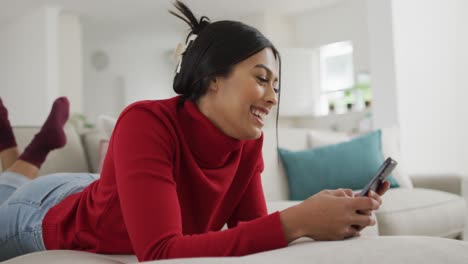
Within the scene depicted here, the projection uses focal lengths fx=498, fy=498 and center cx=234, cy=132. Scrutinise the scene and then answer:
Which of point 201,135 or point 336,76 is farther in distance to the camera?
point 336,76

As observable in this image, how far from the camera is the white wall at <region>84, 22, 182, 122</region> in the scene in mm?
10188

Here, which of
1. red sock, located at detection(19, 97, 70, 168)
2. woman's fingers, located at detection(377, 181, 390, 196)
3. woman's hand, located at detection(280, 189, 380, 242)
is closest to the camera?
woman's hand, located at detection(280, 189, 380, 242)

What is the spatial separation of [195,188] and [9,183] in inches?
41.8

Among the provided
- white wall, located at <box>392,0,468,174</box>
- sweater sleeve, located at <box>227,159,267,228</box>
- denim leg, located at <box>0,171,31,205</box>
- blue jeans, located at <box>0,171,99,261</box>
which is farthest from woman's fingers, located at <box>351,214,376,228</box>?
white wall, located at <box>392,0,468,174</box>

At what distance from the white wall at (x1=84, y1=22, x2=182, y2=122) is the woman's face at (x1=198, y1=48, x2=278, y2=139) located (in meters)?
8.98

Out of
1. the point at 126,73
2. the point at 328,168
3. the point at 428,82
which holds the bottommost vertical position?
the point at 328,168

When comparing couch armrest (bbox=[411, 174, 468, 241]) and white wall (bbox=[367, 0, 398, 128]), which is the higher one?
white wall (bbox=[367, 0, 398, 128])

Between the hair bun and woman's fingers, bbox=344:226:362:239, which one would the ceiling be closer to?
the hair bun

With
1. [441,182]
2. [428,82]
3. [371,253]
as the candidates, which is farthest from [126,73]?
[371,253]

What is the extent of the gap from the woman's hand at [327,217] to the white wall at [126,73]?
9.25 meters

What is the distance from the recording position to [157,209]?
2.79 feet

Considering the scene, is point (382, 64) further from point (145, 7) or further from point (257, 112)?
point (145, 7)

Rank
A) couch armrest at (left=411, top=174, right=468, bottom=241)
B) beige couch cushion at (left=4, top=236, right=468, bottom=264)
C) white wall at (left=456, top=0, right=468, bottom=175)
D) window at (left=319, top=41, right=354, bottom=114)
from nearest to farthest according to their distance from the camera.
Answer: beige couch cushion at (left=4, top=236, right=468, bottom=264) < couch armrest at (left=411, top=174, right=468, bottom=241) < white wall at (left=456, top=0, right=468, bottom=175) < window at (left=319, top=41, right=354, bottom=114)

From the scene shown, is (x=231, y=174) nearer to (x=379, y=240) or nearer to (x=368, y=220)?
(x=368, y=220)
